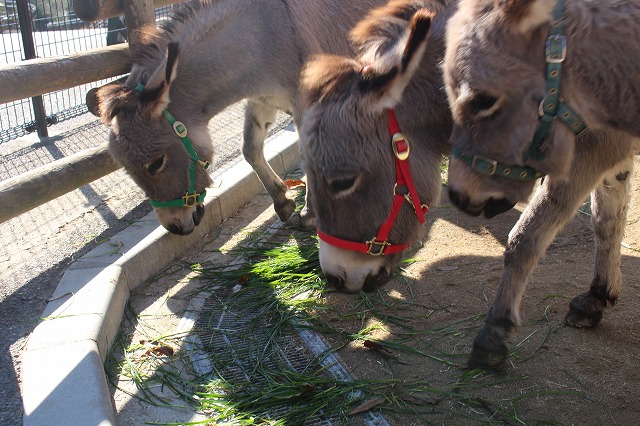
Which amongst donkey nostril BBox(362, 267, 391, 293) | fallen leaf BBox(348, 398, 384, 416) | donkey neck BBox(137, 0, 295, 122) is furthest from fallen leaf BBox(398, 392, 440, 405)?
donkey neck BBox(137, 0, 295, 122)

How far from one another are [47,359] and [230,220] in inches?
91.3

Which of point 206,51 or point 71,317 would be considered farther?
point 206,51

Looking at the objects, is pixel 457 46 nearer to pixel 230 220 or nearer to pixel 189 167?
pixel 189 167

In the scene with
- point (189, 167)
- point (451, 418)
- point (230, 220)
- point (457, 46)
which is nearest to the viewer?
point (457, 46)

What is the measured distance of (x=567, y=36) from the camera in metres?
2.23

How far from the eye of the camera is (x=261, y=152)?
17.0ft

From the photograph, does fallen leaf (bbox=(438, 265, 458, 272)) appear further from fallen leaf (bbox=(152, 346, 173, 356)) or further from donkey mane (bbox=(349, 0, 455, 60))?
fallen leaf (bbox=(152, 346, 173, 356))

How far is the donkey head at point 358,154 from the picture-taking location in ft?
9.32

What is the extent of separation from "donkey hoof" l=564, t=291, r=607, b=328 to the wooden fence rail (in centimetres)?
327

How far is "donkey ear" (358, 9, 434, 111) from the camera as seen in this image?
277cm

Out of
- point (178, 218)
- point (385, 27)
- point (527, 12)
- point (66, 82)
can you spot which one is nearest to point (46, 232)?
point (66, 82)

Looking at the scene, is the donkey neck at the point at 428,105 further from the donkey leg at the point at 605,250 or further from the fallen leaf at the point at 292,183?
the fallen leaf at the point at 292,183

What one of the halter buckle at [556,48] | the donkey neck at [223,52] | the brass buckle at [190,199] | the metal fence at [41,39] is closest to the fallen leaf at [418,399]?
the halter buckle at [556,48]

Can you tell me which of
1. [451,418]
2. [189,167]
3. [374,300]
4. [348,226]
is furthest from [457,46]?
[189,167]
